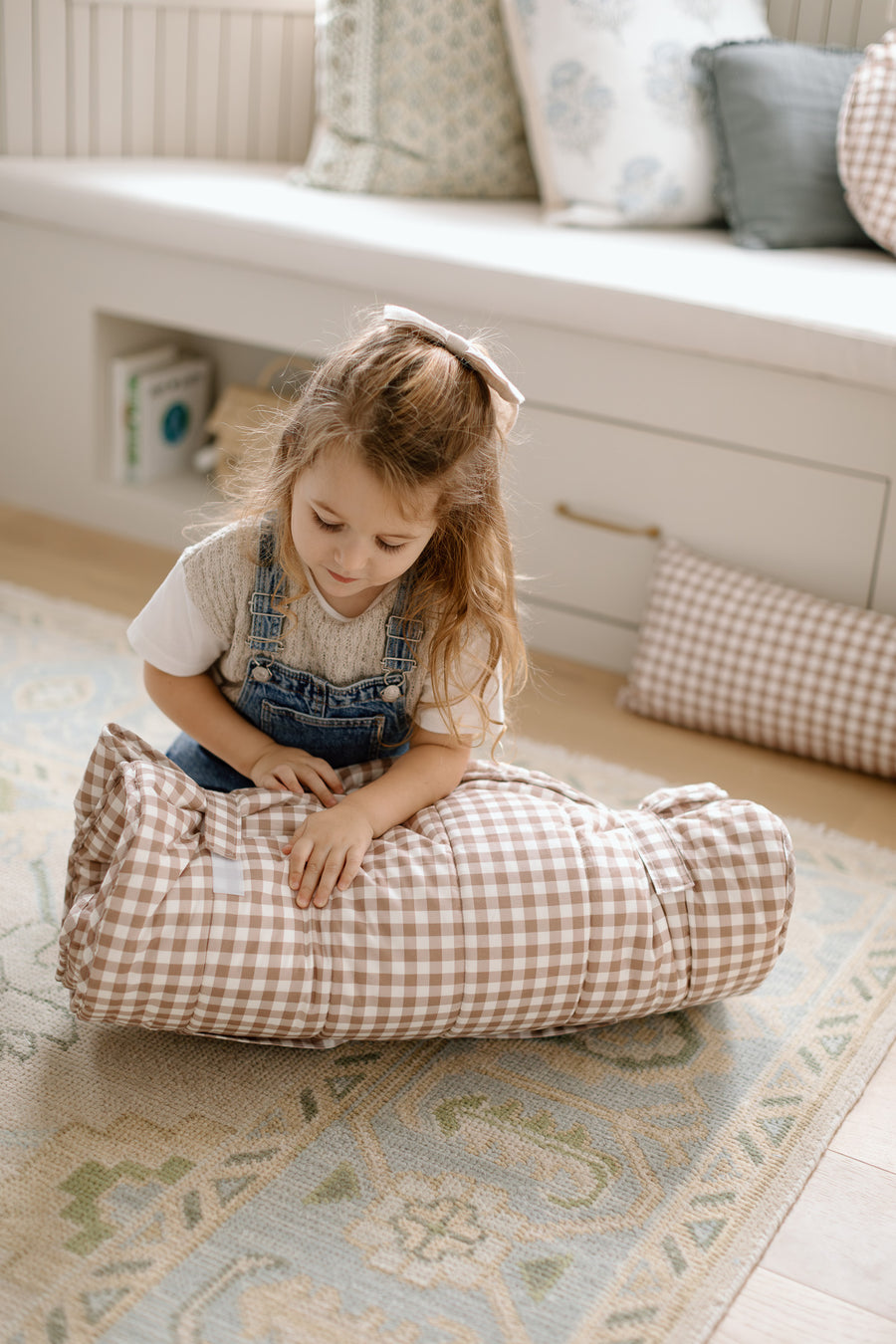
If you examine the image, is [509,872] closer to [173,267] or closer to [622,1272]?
[622,1272]

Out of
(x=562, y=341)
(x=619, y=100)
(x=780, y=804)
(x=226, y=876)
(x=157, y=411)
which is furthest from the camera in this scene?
(x=157, y=411)

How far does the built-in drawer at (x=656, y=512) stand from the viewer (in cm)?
170

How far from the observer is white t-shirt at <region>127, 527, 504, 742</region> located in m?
1.19

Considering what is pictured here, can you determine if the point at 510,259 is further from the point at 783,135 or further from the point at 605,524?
the point at 783,135

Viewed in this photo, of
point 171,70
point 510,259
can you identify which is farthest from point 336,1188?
point 171,70

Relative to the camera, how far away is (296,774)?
1197mm

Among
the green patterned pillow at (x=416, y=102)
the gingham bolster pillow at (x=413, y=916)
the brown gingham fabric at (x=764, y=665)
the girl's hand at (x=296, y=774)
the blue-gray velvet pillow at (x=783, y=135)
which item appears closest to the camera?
the gingham bolster pillow at (x=413, y=916)

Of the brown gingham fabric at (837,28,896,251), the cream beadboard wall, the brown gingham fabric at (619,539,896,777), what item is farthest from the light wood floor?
the brown gingham fabric at (837,28,896,251)

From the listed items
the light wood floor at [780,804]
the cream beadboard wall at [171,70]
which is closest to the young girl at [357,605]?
the light wood floor at [780,804]

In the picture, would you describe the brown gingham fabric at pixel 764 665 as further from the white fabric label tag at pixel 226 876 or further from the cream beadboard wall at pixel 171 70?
the cream beadboard wall at pixel 171 70

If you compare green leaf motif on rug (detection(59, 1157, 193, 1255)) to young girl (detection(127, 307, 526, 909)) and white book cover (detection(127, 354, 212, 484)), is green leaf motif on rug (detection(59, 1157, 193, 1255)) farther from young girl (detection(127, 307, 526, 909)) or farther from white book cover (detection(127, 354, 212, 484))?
white book cover (detection(127, 354, 212, 484))

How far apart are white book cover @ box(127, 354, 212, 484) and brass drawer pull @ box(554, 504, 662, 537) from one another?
737mm

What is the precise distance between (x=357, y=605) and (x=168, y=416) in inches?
45.8

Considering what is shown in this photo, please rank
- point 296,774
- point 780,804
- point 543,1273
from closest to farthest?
point 543,1273, point 296,774, point 780,804
